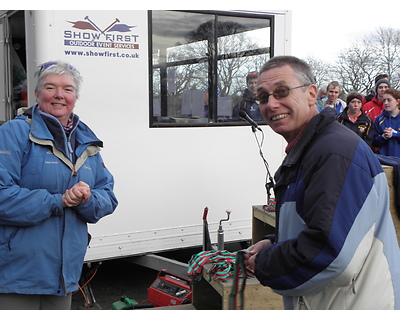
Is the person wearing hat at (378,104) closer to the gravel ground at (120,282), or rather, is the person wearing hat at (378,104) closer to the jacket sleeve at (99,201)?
the gravel ground at (120,282)

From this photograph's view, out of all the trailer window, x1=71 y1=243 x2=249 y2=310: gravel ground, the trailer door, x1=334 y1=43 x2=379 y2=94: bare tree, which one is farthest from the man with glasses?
x1=334 y1=43 x2=379 y2=94: bare tree

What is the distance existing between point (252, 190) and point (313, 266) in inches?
143

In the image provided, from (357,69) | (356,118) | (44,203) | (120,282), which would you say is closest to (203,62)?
(120,282)

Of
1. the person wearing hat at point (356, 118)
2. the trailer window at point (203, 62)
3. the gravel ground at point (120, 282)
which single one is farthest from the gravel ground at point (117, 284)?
the person wearing hat at point (356, 118)

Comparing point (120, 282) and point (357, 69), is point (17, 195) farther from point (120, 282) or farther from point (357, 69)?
point (357, 69)

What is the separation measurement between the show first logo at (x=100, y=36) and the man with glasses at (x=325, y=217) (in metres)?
2.80

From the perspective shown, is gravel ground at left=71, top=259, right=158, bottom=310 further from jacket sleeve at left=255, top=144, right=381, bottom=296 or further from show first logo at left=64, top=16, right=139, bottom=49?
jacket sleeve at left=255, top=144, right=381, bottom=296

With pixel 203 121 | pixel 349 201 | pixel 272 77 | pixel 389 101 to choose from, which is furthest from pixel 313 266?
pixel 389 101

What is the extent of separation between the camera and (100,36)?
4.30 m

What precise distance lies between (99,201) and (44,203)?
13.2 inches

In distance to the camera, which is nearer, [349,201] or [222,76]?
[349,201]

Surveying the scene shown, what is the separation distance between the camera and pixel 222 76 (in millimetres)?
5020

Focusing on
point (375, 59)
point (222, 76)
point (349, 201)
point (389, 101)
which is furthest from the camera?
point (375, 59)

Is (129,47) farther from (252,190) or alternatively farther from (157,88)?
(252,190)
